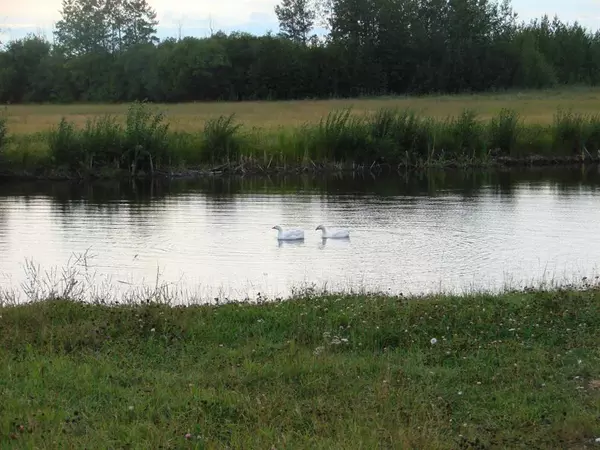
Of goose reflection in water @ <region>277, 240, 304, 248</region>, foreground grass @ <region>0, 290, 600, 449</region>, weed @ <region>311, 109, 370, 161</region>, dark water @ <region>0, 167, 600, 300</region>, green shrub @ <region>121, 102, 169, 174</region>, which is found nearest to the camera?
foreground grass @ <region>0, 290, 600, 449</region>

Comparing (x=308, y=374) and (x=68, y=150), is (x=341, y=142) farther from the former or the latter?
(x=308, y=374)

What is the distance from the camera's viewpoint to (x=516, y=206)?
91.9ft

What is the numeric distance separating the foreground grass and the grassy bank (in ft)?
104

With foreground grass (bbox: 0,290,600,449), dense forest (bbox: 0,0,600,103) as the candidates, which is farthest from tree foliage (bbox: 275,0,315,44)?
foreground grass (bbox: 0,290,600,449)

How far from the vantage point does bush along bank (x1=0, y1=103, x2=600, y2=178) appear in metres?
41.1

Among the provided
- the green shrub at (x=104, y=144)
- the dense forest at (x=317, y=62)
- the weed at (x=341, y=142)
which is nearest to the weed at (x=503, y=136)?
the weed at (x=341, y=142)

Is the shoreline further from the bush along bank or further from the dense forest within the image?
the dense forest

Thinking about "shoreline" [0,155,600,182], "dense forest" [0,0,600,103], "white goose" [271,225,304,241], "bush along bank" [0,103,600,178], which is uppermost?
"dense forest" [0,0,600,103]

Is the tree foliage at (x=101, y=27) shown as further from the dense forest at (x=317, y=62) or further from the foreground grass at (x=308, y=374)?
the foreground grass at (x=308, y=374)

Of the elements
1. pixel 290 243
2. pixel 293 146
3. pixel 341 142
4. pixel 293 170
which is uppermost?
pixel 341 142

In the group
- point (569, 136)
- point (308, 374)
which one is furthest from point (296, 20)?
point (308, 374)

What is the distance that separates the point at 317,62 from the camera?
96375 millimetres

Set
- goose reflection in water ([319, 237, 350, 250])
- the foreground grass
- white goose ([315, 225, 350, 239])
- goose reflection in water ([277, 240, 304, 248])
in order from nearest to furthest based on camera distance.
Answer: the foreground grass → goose reflection in water ([319, 237, 350, 250]) → goose reflection in water ([277, 240, 304, 248]) → white goose ([315, 225, 350, 239])

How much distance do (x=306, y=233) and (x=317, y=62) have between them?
250 feet
